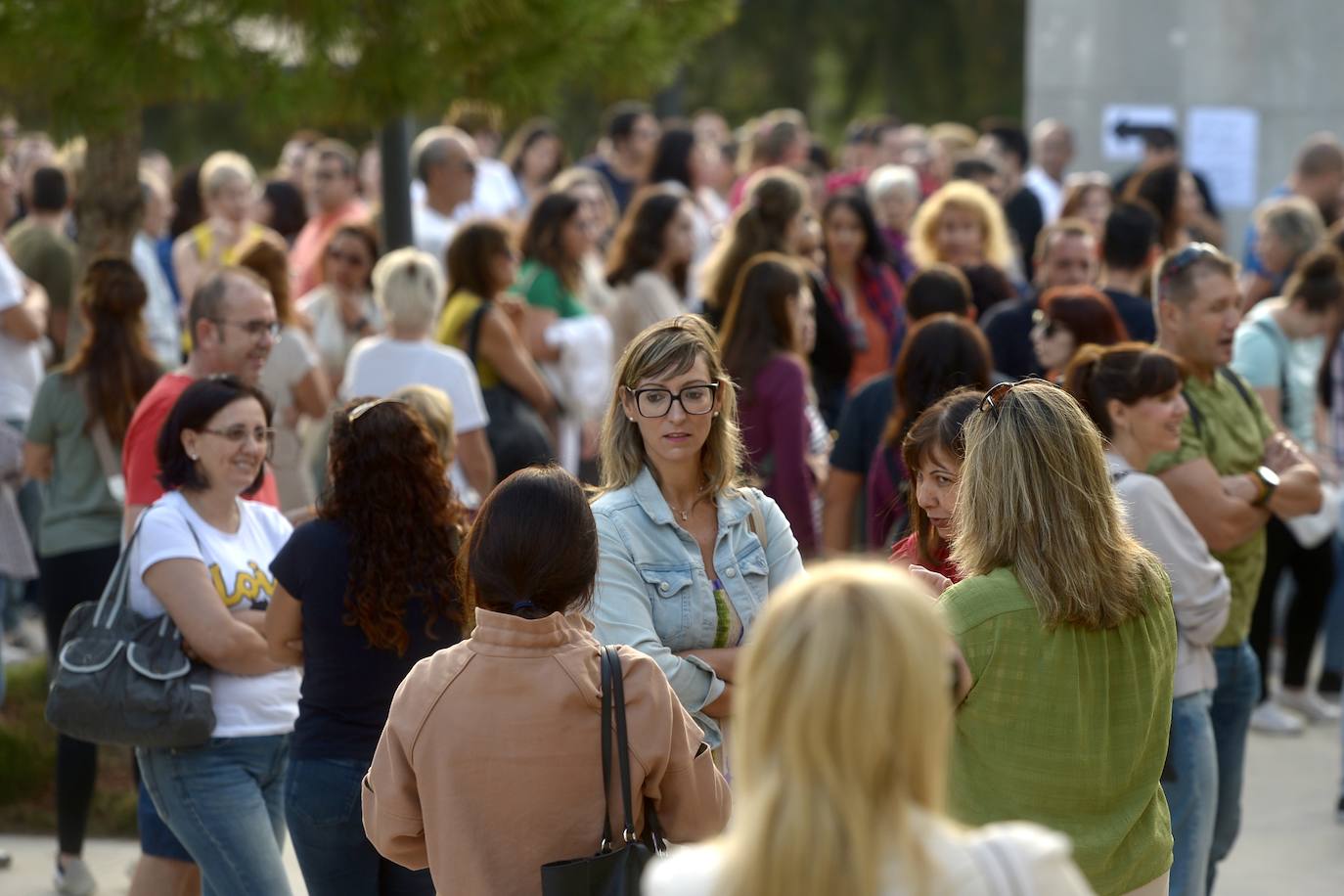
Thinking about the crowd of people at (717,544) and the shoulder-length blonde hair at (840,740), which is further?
the crowd of people at (717,544)

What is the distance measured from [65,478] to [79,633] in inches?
68.4

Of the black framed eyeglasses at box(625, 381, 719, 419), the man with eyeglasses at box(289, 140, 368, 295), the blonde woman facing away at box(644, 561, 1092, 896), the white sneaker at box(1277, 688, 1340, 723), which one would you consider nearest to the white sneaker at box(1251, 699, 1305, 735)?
the white sneaker at box(1277, 688, 1340, 723)

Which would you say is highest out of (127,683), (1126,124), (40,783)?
(1126,124)

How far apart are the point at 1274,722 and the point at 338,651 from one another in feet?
16.3

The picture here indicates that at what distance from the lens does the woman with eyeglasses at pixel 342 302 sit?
785cm

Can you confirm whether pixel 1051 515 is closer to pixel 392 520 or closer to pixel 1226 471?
pixel 392 520

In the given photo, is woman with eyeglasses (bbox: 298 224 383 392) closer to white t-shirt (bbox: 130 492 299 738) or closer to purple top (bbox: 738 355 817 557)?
purple top (bbox: 738 355 817 557)

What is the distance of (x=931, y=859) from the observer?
188 cm

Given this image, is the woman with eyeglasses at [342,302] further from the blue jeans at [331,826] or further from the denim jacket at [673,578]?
the denim jacket at [673,578]

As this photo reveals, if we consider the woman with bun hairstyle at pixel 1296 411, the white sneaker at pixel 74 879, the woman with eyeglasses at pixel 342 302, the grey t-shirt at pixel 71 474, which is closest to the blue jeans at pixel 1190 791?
the woman with bun hairstyle at pixel 1296 411

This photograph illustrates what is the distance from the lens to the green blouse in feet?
9.82

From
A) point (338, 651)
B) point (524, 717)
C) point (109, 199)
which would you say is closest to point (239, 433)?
point (338, 651)

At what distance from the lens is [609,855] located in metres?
2.79

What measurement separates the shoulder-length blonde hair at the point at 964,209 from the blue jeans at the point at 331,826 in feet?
16.6
